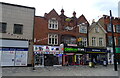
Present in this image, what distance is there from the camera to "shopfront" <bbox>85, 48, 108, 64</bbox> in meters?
27.0

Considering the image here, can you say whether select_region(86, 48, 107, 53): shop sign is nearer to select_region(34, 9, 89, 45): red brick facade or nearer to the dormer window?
select_region(34, 9, 89, 45): red brick facade

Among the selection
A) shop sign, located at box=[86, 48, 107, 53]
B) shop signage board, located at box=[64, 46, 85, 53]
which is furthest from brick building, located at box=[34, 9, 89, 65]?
shop sign, located at box=[86, 48, 107, 53]

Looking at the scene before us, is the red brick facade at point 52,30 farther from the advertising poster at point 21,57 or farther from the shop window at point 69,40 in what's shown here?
the advertising poster at point 21,57

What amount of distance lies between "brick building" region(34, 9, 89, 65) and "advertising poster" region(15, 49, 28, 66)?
2024 millimetres

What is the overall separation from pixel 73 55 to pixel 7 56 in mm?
11936

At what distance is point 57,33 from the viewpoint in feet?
81.3

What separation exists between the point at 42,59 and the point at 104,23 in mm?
17108

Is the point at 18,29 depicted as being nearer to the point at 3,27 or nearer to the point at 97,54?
the point at 3,27

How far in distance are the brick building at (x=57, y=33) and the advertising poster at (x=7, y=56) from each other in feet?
12.7

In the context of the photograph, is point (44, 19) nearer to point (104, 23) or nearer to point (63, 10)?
point (63, 10)

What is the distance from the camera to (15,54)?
20.7 metres

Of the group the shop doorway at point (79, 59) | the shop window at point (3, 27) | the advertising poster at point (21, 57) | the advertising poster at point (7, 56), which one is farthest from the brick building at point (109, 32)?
the shop window at point (3, 27)

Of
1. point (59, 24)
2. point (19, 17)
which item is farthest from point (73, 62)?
point (19, 17)

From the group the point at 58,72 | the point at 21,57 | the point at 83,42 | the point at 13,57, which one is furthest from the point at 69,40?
the point at 58,72
